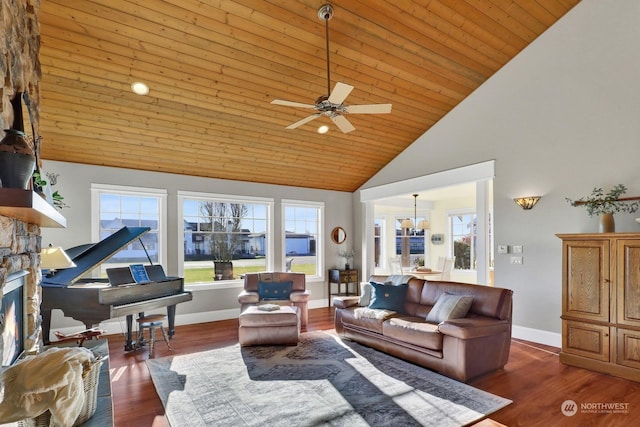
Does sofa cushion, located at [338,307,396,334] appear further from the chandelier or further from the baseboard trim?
the chandelier

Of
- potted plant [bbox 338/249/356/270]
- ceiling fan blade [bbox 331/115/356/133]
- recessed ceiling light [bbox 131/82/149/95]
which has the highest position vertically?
recessed ceiling light [bbox 131/82/149/95]

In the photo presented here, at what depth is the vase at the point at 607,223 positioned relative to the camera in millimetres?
3973

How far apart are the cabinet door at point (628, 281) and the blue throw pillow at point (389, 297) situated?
2270 mm

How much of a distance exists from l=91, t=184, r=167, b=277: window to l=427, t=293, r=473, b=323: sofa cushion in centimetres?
419

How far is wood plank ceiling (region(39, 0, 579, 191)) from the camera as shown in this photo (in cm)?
370

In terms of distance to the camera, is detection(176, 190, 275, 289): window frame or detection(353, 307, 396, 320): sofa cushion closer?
detection(353, 307, 396, 320): sofa cushion

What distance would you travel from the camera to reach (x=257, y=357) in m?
4.31

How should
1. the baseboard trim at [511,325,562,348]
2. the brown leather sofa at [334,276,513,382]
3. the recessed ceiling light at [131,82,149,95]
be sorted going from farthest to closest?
the baseboard trim at [511,325,562,348], the recessed ceiling light at [131,82,149,95], the brown leather sofa at [334,276,513,382]

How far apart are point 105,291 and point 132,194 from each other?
7.43 ft

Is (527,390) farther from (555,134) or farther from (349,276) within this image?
(349,276)

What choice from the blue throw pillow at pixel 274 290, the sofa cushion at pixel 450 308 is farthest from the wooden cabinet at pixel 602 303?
the blue throw pillow at pixel 274 290

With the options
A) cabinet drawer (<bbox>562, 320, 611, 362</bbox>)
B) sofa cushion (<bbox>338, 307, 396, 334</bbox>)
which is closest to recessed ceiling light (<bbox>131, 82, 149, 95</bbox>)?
sofa cushion (<bbox>338, 307, 396, 334</bbox>)

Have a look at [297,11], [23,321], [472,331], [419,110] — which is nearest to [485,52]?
[419,110]

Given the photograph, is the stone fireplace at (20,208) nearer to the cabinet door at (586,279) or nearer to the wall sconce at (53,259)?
the wall sconce at (53,259)
